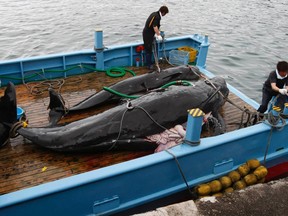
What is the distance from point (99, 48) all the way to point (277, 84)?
496 centimetres

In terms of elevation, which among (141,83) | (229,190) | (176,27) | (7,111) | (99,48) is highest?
(99,48)

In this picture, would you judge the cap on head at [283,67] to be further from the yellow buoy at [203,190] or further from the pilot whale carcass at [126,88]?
the yellow buoy at [203,190]

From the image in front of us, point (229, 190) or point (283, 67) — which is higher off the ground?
point (283, 67)

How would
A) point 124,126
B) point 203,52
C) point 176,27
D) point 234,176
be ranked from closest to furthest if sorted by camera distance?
point 234,176 < point 124,126 < point 203,52 < point 176,27

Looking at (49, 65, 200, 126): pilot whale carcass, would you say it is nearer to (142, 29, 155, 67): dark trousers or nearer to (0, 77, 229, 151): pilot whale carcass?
(0, 77, 229, 151): pilot whale carcass

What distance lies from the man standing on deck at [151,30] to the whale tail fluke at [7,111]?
4928 mm

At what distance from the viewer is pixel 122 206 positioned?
199 inches

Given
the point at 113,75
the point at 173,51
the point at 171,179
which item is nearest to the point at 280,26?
the point at 173,51

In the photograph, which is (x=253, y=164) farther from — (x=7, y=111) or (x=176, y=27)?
(x=176, y=27)

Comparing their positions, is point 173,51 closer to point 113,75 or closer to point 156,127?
point 113,75

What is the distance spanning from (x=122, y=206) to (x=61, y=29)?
55.2 ft

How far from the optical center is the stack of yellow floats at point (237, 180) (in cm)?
547

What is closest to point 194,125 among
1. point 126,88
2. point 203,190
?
point 203,190

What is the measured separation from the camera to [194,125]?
4.89m
